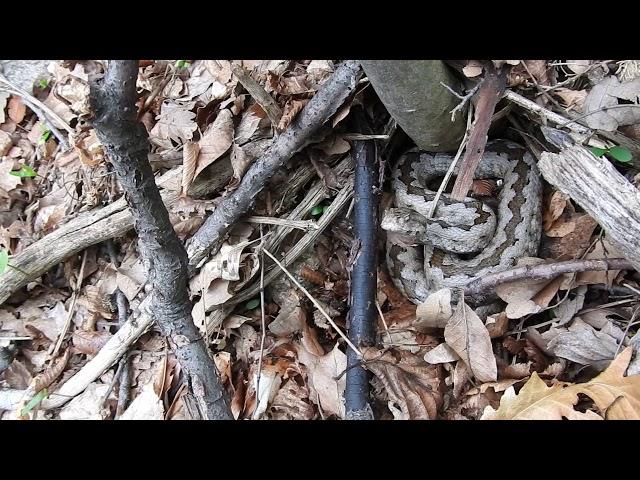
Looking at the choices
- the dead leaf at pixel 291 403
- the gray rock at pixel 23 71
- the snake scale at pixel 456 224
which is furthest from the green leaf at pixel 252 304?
the gray rock at pixel 23 71

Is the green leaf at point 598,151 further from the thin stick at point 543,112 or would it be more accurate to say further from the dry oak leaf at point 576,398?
the dry oak leaf at point 576,398

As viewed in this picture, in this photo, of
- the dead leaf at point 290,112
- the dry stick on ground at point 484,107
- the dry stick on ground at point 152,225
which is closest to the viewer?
the dry stick on ground at point 152,225

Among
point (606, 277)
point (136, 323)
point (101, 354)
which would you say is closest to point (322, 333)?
point (136, 323)

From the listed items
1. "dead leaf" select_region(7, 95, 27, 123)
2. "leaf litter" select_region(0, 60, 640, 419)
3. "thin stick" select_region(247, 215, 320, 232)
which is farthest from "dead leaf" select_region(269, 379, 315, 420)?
"dead leaf" select_region(7, 95, 27, 123)

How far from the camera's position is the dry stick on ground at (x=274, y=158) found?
2.81 metres

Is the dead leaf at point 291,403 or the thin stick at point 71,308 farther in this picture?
the thin stick at point 71,308

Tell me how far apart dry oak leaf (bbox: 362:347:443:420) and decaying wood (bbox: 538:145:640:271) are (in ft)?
3.32

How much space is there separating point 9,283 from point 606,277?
3.36 m

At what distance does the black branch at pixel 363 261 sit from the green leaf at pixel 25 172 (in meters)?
2.24

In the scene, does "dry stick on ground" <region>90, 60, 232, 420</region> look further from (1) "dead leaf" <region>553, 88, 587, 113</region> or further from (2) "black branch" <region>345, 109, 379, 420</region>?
(1) "dead leaf" <region>553, 88, 587, 113</region>

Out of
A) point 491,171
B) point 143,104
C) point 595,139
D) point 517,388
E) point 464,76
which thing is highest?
point 143,104

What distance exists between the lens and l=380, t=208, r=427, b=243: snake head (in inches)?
130
